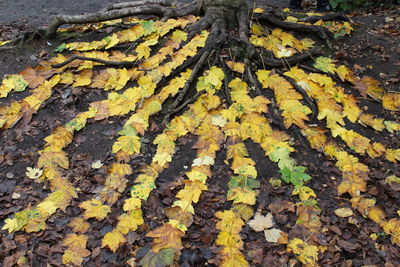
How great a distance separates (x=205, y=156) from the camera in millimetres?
3188

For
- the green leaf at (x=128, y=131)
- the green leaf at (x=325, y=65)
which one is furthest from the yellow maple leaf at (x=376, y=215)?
the green leaf at (x=128, y=131)

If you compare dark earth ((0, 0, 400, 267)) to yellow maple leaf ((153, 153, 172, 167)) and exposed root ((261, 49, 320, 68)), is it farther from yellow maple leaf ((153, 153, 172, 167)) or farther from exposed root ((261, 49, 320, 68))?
exposed root ((261, 49, 320, 68))

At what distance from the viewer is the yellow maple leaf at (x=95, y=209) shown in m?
2.79

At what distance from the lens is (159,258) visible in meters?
2.47

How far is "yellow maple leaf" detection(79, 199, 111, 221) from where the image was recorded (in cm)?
279

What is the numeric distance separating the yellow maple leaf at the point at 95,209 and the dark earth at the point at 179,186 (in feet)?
0.20

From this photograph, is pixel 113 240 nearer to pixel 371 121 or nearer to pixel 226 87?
pixel 226 87

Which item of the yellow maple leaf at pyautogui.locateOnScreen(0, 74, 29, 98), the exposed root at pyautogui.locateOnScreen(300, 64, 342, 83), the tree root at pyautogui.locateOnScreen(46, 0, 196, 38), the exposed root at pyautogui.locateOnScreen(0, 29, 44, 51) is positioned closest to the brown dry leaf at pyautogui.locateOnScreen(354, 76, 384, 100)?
the exposed root at pyautogui.locateOnScreen(300, 64, 342, 83)

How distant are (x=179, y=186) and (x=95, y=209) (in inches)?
28.8

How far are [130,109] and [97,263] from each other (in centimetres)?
163

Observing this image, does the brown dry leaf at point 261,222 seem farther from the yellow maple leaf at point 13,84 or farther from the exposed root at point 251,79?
the yellow maple leaf at point 13,84

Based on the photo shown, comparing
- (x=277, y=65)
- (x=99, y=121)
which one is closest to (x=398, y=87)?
(x=277, y=65)

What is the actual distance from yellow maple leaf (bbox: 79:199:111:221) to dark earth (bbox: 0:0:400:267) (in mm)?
62

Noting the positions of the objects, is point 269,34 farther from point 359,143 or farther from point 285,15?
point 359,143
